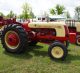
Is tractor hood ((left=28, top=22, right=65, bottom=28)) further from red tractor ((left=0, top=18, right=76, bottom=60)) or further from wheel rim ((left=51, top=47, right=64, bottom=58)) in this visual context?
wheel rim ((left=51, top=47, right=64, bottom=58))

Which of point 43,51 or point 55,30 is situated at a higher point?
point 55,30

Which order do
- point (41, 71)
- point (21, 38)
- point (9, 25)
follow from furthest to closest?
1. point (9, 25)
2. point (21, 38)
3. point (41, 71)

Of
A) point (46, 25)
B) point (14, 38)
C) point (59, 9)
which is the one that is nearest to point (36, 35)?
point (46, 25)

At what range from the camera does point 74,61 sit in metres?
7.77

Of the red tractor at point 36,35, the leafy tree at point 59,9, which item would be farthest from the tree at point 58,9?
the red tractor at point 36,35

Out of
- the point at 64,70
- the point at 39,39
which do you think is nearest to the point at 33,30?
the point at 39,39

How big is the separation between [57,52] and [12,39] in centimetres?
195

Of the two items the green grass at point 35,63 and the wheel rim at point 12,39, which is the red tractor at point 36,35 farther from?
the green grass at point 35,63

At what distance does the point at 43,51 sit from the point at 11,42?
1434 mm

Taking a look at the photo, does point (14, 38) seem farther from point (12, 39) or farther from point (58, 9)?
point (58, 9)

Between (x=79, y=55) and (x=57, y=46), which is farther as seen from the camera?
(x=79, y=55)

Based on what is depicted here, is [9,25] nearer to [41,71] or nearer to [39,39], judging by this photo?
[39,39]

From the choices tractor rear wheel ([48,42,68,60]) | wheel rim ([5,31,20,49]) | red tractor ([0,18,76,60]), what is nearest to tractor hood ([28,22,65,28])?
red tractor ([0,18,76,60])

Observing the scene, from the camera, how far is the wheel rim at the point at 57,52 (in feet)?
26.0
